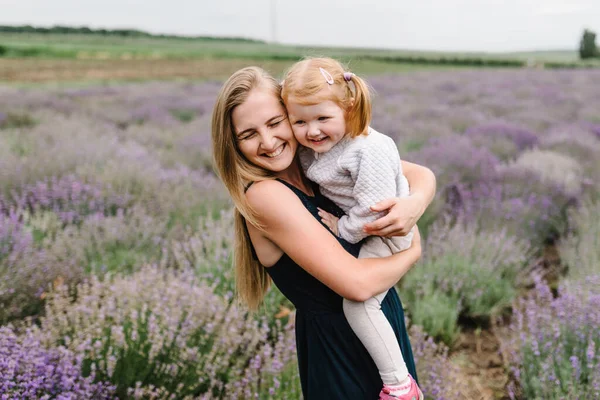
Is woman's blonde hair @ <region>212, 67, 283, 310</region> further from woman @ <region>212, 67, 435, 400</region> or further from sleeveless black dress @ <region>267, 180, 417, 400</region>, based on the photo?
sleeveless black dress @ <region>267, 180, 417, 400</region>

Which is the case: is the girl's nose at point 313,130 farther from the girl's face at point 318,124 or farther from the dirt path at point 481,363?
the dirt path at point 481,363

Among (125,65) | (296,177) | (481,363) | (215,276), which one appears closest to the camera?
(296,177)

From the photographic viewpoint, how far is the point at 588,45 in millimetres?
64562

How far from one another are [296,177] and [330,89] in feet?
1.14

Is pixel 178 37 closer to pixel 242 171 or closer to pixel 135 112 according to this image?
pixel 135 112

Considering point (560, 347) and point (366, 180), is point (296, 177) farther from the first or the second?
point (560, 347)

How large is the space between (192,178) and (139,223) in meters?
1.20

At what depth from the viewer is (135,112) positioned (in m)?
10.8

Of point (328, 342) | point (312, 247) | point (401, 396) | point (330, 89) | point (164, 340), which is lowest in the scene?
point (164, 340)

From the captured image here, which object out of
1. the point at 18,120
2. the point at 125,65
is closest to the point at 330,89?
the point at 18,120

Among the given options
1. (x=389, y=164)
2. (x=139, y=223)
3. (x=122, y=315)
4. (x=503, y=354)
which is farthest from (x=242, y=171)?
(x=139, y=223)

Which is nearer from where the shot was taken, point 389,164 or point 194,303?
point 389,164

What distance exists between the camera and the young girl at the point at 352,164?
5.20 ft

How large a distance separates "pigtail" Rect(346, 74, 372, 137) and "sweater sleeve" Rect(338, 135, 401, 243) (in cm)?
6
